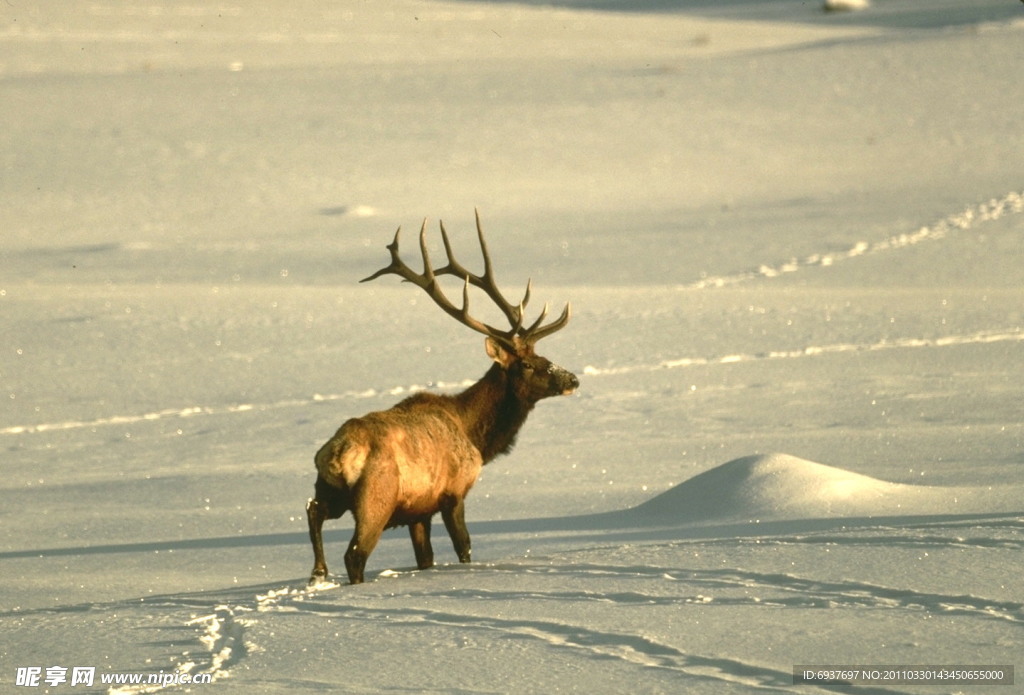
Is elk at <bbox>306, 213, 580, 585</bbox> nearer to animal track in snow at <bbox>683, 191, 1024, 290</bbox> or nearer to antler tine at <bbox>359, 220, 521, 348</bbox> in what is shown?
antler tine at <bbox>359, 220, 521, 348</bbox>

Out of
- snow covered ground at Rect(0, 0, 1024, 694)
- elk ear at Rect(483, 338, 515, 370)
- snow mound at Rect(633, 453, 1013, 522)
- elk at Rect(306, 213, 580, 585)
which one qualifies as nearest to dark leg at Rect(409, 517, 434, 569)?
elk at Rect(306, 213, 580, 585)

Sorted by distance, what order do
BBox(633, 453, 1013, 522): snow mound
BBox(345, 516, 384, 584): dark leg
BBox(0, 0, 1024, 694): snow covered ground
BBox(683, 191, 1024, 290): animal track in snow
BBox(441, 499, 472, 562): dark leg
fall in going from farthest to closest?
1. BBox(683, 191, 1024, 290): animal track in snow
2. BBox(633, 453, 1013, 522): snow mound
3. BBox(441, 499, 472, 562): dark leg
4. BBox(345, 516, 384, 584): dark leg
5. BBox(0, 0, 1024, 694): snow covered ground

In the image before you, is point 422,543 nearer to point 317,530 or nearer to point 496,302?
point 317,530

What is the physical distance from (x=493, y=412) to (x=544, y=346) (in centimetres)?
520

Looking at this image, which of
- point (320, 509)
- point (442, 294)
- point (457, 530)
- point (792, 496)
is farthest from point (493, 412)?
point (792, 496)

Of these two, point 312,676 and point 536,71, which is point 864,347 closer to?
point 312,676

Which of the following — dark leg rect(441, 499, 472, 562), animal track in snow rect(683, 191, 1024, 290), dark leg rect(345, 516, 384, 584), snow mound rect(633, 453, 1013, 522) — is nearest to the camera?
dark leg rect(345, 516, 384, 584)

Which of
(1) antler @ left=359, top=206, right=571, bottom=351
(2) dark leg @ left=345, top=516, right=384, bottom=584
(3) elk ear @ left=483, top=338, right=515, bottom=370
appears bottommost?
(2) dark leg @ left=345, top=516, right=384, bottom=584

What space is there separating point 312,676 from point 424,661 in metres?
0.32

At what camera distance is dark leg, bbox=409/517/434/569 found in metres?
6.96

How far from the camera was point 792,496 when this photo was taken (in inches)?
304

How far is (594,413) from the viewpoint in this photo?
10781mm

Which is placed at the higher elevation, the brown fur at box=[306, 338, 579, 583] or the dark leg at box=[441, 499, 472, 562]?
the brown fur at box=[306, 338, 579, 583]

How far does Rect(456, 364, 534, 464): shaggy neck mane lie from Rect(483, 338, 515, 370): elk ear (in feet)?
0.11
